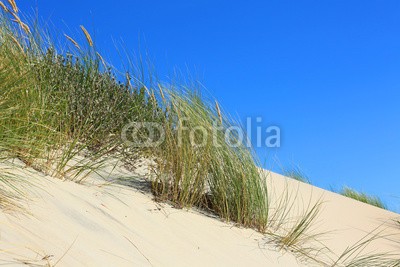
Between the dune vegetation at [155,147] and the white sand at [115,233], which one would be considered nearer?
the white sand at [115,233]

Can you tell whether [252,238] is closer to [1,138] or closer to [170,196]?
[170,196]

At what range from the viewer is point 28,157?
3.14 meters

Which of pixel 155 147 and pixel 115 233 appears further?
pixel 155 147

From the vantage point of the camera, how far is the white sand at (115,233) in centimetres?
213

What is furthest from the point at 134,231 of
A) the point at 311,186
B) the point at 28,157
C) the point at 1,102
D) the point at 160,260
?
the point at 311,186

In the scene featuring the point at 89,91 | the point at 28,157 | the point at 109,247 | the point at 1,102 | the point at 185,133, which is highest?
the point at 89,91

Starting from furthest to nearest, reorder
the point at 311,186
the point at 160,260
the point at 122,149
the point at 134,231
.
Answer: the point at 311,186
the point at 122,149
the point at 134,231
the point at 160,260

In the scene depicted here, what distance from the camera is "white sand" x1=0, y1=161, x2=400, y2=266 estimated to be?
2.13 meters

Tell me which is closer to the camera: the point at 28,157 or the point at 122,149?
the point at 28,157

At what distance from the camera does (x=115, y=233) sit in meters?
2.68

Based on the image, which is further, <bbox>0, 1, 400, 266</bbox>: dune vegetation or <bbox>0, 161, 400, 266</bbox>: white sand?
<bbox>0, 1, 400, 266</bbox>: dune vegetation

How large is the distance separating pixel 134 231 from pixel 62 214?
1.65ft

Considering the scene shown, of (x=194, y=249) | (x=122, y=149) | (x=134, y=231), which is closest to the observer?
(x=134, y=231)

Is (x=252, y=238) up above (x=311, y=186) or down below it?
below
